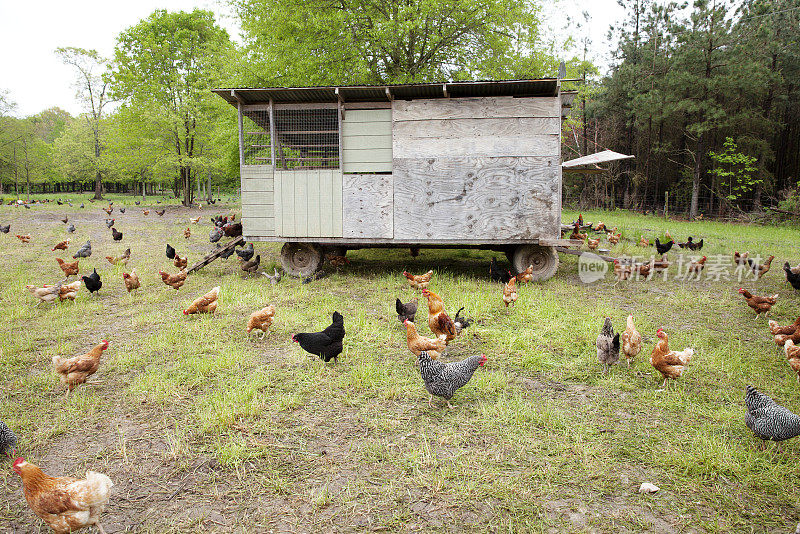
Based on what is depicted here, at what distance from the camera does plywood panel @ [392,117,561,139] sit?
8.23m

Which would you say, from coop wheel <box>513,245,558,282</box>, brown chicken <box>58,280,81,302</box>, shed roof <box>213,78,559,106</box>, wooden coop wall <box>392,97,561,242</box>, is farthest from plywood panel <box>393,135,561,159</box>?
brown chicken <box>58,280,81,302</box>

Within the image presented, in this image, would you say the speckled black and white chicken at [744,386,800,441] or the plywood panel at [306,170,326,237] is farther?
the plywood panel at [306,170,326,237]

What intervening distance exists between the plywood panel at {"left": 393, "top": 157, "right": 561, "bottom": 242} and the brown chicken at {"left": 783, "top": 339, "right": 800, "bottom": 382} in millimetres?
4225

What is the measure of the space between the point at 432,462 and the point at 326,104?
7424 mm

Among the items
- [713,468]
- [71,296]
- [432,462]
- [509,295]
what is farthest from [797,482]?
[71,296]

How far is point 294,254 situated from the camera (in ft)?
30.5

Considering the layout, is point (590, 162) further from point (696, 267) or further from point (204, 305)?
point (204, 305)

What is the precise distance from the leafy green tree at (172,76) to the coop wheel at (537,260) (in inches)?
796

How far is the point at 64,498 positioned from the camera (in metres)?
2.39

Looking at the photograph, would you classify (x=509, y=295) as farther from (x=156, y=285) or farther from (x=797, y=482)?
(x=156, y=285)

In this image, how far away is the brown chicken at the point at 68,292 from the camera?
7.03 meters

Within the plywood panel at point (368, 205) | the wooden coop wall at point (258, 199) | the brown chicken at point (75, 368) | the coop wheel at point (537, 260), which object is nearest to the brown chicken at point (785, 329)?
the coop wheel at point (537, 260)

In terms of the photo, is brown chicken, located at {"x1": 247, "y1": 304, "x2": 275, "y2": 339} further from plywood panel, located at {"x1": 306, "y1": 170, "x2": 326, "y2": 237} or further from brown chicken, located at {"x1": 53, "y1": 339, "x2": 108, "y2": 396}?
plywood panel, located at {"x1": 306, "y1": 170, "x2": 326, "y2": 237}

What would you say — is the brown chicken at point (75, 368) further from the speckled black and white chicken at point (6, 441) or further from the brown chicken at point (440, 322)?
the brown chicken at point (440, 322)
